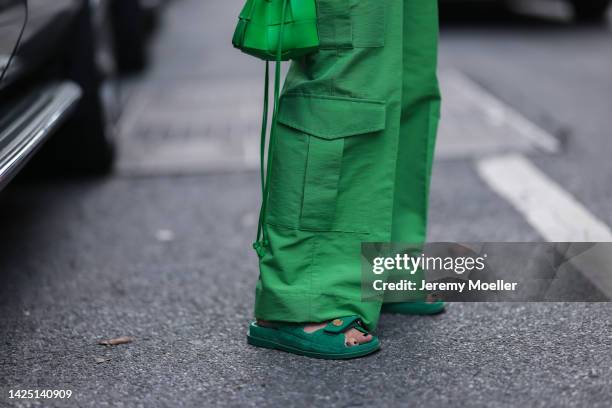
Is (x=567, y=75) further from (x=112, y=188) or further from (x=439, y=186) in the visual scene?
(x=112, y=188)

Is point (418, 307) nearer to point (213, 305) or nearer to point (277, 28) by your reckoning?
point (213, 305)

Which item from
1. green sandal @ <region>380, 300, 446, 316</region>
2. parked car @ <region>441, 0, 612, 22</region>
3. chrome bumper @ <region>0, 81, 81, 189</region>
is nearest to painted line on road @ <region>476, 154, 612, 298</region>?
green sandal @ <region>380, 300, 446, 316</region>

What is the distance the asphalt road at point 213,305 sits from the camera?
2068 millimetres

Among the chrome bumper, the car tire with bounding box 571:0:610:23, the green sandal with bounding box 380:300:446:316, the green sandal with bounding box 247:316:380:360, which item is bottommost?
the car tire with bounding box 571:0:610:23

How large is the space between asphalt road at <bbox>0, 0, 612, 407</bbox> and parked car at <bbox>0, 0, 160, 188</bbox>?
0.19 meters

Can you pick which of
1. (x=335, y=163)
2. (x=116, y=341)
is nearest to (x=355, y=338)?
(x=335, y=163)

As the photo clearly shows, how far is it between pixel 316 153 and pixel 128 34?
547 cm

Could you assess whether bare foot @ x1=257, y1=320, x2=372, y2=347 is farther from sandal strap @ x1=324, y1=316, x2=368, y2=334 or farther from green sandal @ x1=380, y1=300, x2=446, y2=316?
green sandal @ x1=380, y1=300, x2=446, y2=316

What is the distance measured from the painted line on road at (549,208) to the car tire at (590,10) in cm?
532

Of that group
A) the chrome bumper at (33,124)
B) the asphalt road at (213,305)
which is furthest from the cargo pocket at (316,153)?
the chrome bumper at (33,124)

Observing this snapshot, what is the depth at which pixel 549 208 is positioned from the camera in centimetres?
340

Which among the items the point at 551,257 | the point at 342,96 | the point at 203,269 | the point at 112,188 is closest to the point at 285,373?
the point at 342,96

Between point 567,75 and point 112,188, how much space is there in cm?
353

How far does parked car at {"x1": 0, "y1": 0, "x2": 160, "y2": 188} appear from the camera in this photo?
257 centimetres
